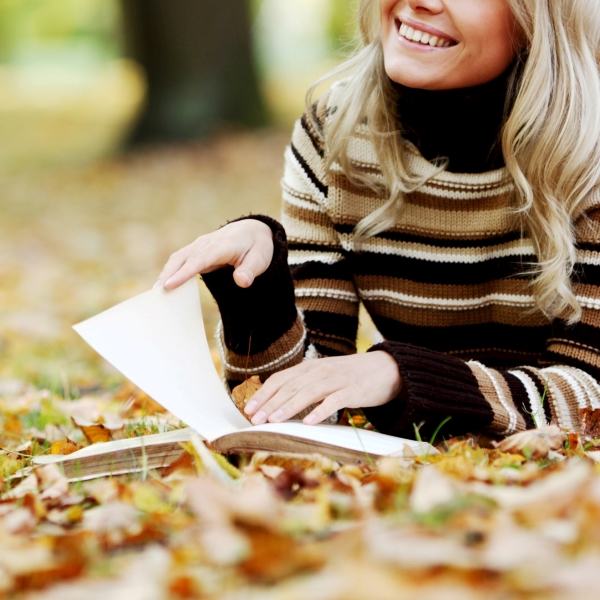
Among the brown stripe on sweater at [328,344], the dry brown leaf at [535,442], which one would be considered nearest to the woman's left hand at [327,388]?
the dry brown leaf at [535,442]

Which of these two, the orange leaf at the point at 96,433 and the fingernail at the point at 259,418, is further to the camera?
the orange leaf at the point at 96,433

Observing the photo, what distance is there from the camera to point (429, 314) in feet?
7.51

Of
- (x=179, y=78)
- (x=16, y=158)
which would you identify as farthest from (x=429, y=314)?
(x=16, y=158)

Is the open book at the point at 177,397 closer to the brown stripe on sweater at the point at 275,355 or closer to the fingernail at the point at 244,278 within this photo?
the fingernail at the point at 244,278

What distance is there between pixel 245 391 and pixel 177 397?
1.03 ft

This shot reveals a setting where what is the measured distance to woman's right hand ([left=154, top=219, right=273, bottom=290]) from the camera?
5.60 feet

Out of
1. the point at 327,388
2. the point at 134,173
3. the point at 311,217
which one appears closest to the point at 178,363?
the point at 327,388

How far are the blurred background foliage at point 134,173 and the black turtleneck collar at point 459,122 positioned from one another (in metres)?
0.61

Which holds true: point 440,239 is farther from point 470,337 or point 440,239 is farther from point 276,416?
point 276,416

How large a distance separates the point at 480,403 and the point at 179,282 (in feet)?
2.27

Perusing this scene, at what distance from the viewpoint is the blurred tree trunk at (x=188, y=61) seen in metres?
9.59

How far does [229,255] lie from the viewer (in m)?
1.80

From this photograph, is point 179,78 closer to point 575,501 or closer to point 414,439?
point 414,439

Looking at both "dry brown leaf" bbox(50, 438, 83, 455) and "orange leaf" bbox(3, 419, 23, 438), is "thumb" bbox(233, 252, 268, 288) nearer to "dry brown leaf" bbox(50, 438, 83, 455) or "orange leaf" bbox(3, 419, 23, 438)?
"dry brown leaf" bbox(50, 438, 83, 455)
